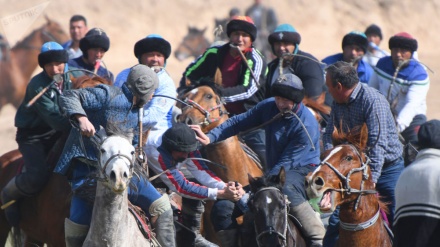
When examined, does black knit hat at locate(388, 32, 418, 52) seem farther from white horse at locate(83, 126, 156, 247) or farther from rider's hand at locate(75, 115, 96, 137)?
rider's hand at locate(75, 115, 96, 137)

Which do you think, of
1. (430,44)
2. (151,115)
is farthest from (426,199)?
(430,44)

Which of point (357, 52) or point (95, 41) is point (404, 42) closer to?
point (357, 52)

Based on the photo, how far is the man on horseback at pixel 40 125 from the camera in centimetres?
1067

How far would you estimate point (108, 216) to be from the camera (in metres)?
7.86

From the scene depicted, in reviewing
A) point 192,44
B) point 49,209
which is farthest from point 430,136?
point 192,44

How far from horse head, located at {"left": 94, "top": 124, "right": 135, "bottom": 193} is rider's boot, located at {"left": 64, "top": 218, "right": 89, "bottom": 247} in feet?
3.48

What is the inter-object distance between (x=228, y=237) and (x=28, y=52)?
14418 millimetres

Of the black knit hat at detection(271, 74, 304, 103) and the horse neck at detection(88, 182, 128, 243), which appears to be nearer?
the horse neck at detection(88, 182, 128, 243)

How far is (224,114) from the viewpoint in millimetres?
11266

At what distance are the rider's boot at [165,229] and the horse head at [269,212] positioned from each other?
0.74 metres

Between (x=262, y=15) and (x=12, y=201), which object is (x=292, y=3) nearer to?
(x=262, y=15)

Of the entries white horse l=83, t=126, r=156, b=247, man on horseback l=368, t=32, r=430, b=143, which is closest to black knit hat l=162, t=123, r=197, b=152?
white horse l=83, t=126, r=156, b=247

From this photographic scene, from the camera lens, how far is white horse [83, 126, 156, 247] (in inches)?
292

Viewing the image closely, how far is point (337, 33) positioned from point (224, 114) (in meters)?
25.5
